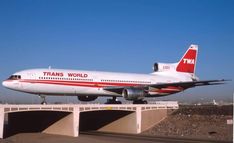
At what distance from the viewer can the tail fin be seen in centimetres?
6525

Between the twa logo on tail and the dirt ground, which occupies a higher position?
the twa logo on tail

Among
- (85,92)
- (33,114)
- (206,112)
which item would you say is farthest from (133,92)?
(33,114)

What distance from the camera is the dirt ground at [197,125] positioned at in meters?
43.9

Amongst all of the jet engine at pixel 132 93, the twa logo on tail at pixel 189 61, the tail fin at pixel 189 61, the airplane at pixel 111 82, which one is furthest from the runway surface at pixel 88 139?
the twa logo on tail at pixel 189 61

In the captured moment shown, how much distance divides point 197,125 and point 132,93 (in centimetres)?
1027

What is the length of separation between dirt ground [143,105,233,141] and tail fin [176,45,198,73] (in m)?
11.1

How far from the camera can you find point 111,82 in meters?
55.3

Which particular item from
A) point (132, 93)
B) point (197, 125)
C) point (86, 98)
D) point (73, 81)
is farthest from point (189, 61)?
point (73, 81)

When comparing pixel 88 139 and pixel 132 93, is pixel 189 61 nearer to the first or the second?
pixel 132 93

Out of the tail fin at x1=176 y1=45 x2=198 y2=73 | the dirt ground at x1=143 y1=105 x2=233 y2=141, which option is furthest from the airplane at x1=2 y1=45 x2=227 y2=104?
the dirt ground at x1=143 y1=105 x2=233 y2=141

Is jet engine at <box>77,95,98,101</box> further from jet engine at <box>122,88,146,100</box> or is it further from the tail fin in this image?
the tail fin

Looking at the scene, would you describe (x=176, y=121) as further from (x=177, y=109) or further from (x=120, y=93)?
(x=120, y=93)

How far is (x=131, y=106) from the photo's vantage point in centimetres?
5056

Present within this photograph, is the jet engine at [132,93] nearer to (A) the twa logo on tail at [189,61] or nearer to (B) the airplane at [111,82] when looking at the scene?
(B) the airplane at [111,82]
